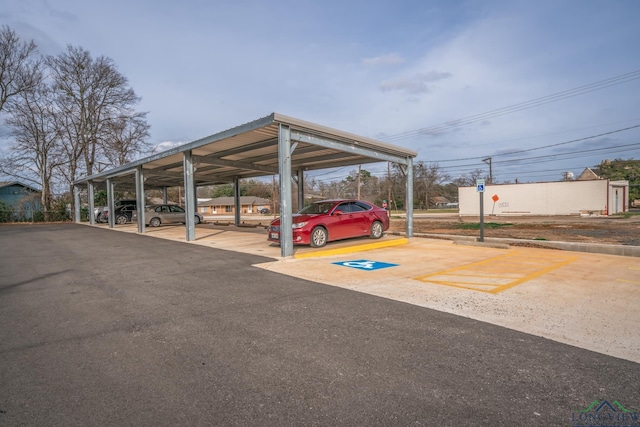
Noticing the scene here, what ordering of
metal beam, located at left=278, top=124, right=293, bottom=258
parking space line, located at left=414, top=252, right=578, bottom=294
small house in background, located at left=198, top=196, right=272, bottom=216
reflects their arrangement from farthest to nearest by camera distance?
1. small house in background, located at left=198, top=196, right=272, bottom=216
2. metal beam, located at left=278, top=124, right=293, bottom=258
3. parking space line, located at left=414, top=252, right=578, bottom=294

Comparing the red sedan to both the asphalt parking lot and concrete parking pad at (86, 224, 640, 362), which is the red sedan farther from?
the asphalt parking lot

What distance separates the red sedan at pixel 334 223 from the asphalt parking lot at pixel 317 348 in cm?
355

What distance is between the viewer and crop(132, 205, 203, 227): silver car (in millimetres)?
22266

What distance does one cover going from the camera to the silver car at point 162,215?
22.3 metres

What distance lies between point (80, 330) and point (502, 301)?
572 cm

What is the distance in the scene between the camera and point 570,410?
236 centimetres

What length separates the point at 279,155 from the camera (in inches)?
358

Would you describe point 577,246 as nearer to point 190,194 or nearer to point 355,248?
point 355,248

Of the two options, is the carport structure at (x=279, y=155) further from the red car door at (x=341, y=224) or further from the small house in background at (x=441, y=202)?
the small house in background at (x=441, y=202)

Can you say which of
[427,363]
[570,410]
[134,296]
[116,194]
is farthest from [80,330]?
[116,194]

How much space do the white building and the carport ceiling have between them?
92.3 ft

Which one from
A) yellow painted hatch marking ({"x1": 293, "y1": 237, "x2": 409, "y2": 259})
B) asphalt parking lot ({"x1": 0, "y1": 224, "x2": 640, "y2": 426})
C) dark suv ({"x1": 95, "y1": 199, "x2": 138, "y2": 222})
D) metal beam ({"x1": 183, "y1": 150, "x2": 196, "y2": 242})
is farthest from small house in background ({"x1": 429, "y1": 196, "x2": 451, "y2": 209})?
asphalt parking lot ({"x1": 0, "y1": 224, "x2": 640, "y2": 426})

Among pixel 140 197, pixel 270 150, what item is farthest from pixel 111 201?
pixel 270 150

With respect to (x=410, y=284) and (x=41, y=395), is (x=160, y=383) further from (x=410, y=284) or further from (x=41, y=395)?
(x=410, y=284)
